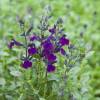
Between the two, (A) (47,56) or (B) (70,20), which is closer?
(A) (47,56)

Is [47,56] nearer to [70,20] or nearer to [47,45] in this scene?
[47,45]

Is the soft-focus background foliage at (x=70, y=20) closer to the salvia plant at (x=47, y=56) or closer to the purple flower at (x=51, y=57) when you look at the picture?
the salvia plant at (x=47, y=56)

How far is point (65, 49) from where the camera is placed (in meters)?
2.52

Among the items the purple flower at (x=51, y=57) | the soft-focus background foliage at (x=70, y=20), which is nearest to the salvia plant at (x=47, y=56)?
the purple flower at (x=51, y=57)

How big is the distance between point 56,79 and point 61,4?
215 centimetres

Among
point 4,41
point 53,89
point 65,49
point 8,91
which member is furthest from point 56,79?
point 4,41

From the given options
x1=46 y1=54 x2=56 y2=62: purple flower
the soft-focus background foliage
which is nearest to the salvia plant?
x1=46 y1=54 x2=56 y2=62: purple flower

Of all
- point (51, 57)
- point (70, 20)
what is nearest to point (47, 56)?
point (51, 57)

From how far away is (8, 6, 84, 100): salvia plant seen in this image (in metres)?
2.26

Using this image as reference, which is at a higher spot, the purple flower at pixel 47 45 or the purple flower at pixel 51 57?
the purple flower at pixel 47 45

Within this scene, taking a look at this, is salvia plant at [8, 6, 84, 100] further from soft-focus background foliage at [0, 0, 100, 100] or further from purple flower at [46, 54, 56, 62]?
soft-focus background foliage at [0, 0, 100, 100]

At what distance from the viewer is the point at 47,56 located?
2238 mm

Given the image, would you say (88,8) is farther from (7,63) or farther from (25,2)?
(7,63)

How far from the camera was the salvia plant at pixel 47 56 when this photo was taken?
7.40 ft
